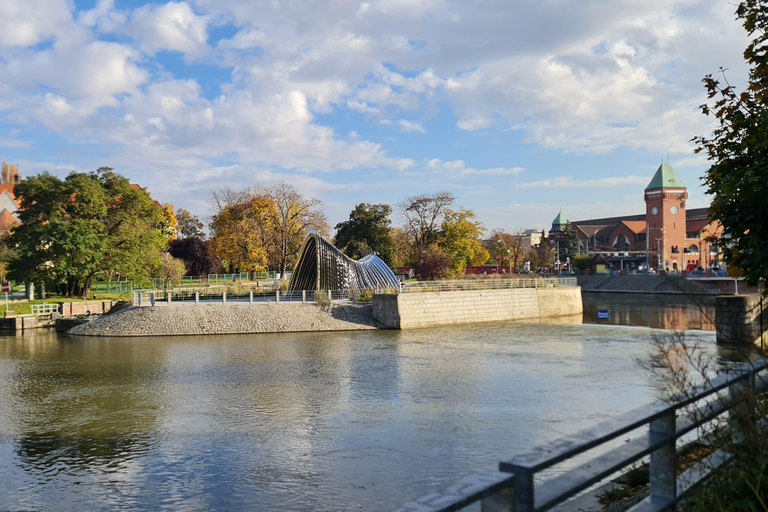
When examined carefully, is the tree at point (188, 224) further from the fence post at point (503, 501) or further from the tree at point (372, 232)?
the fence post at point (503, 501)

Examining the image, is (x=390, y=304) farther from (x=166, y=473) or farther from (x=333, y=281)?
(x=166, y=473)


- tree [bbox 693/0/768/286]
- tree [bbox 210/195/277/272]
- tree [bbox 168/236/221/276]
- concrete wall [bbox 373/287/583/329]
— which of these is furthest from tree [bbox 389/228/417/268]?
tree [bbox 693/0/768/286]

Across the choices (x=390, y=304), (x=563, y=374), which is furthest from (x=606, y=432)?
(x=390, y=304)

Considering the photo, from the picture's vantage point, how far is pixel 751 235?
7.32 meters

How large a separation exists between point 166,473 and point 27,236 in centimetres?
3817

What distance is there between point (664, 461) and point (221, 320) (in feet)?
110

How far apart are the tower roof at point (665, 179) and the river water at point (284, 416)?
9017 cm

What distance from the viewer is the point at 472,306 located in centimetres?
4072

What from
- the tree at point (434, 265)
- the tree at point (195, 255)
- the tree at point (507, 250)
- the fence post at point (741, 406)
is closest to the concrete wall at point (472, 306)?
the tree at point (434, 265)

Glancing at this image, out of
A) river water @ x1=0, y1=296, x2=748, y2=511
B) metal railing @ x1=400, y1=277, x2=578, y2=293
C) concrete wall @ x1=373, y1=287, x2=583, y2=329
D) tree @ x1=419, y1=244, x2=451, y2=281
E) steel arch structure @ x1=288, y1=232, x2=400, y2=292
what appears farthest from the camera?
tree @ x1=419, y1=244, x2=451, y2=281

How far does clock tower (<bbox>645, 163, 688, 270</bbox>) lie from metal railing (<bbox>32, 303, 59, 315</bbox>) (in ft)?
307

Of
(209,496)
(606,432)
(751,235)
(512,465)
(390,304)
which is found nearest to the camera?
(512,465)

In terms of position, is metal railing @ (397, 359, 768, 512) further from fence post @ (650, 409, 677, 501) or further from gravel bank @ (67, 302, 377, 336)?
gravel bank @ (67, 302, 377, 336)

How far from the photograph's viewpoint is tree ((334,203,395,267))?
68125 millimetres
